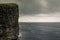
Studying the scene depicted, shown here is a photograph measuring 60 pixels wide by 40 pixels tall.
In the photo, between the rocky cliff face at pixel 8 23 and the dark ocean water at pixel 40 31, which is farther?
the dark ocean water at pixel 40 31


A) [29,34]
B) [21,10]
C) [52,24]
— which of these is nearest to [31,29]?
[29,34]

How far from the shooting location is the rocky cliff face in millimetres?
1094

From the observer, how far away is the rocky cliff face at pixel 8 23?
3.59ft

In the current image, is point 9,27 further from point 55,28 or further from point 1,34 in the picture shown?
point 55,28

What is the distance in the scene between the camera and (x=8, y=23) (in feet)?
3.61

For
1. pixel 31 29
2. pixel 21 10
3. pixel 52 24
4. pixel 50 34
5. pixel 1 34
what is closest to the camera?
pixel 1 34

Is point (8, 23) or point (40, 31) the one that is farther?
point (40, 31)

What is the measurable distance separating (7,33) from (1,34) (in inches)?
1.5

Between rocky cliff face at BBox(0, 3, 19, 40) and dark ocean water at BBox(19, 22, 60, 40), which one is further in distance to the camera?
dark ocean water at BBox(19, 22, 60, 40)

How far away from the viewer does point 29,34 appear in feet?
5.17

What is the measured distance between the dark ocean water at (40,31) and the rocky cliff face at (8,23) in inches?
12.3

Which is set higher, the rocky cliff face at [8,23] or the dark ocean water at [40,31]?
the rocky cliff face at [8,23]

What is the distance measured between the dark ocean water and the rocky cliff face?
0.31 m

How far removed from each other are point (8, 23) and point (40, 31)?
0.63 metres
